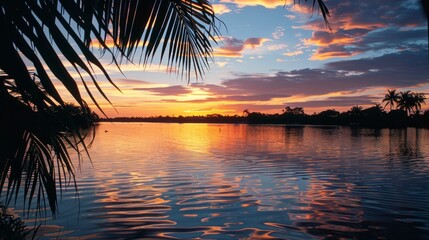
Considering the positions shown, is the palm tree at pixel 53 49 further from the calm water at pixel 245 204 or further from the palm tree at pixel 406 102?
the palm tree at pixel 406 102

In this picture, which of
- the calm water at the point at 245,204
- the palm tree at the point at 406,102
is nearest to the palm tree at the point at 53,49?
the calm water at the point at 245,204

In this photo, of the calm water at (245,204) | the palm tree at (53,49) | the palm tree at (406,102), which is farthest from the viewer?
the palm tree at (406,102)

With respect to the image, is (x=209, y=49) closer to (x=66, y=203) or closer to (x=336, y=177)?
(x=66, y=203)

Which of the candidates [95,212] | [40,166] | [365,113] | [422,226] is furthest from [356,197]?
[365,113]

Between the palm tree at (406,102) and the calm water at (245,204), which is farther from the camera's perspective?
the palm tree at (406,102)

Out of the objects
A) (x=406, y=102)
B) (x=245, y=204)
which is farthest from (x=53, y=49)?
(x=406, y=102)

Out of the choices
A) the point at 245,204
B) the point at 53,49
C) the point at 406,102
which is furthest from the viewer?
the point at 406,102

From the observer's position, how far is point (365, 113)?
477 ft

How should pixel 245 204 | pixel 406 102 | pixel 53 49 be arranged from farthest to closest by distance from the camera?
pixel 406 102 → pixel 245 204 → pixel 53 49

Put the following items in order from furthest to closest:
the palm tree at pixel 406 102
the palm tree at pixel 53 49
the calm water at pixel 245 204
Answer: the palm tree at pixel 406 102, the calm water at pixel 245 204, the palm tree at pixel 53 49

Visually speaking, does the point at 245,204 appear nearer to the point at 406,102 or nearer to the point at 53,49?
the point at 53,49

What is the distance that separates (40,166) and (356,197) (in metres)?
11.6

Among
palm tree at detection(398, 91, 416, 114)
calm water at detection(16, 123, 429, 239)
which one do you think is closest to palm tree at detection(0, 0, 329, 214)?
calm water at detection(16, 123, 429, 239)

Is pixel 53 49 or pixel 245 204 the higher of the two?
pixel 53 49
